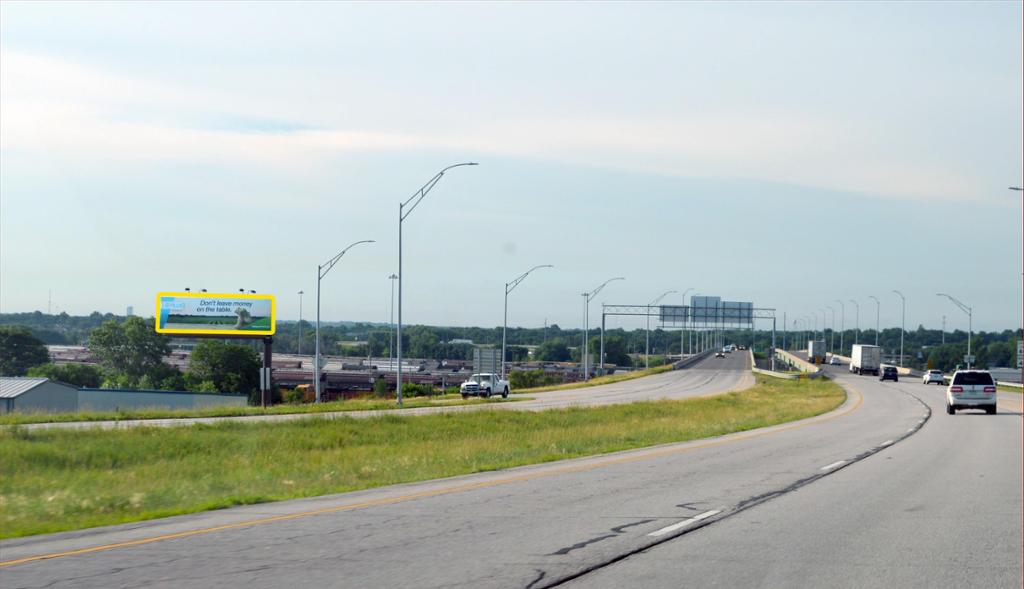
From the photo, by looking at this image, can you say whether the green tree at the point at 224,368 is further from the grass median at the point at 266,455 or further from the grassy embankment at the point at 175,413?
the grass median at the point at 266,455

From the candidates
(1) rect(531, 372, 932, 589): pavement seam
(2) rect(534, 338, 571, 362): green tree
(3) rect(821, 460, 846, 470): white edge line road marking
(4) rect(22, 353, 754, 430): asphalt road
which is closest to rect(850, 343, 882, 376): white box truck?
(4) rect(22, 353, 754, 430): asphalt road

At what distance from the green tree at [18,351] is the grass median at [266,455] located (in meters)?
46.9

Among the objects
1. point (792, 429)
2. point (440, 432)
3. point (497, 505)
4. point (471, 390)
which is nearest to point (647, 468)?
point (497, 505)

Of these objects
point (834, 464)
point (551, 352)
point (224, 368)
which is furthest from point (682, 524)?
point (551, 352)

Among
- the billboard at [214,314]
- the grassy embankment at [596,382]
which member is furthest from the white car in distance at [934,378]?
the billboard at [214,314]

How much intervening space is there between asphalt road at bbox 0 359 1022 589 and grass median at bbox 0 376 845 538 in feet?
6.76

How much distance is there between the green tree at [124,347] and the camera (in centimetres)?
8674

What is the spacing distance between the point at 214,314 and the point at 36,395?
30.6 metres

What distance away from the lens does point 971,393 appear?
44.6 metres

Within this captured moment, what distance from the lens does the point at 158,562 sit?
9773mm

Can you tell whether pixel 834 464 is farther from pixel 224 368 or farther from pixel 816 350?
pixel 816 350

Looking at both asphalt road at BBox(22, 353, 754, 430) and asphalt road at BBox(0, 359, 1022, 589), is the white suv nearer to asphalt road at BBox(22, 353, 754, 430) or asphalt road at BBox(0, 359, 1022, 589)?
asphalt road at BBox(22, 353, 754, 430)

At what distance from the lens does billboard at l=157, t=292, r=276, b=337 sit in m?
88.2

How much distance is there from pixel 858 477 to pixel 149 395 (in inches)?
2261
